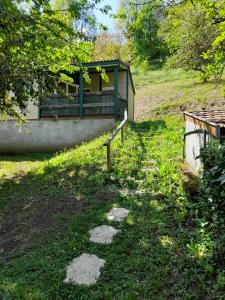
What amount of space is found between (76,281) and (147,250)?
1.24 meters

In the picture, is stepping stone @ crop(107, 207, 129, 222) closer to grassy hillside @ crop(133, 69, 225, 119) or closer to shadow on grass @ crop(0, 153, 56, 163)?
shadow on grass @ crop(0, 153, 56, 163)

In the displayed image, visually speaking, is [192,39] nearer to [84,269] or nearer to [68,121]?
[68,121]

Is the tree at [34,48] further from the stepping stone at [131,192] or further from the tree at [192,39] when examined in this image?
the tree at [192,39]

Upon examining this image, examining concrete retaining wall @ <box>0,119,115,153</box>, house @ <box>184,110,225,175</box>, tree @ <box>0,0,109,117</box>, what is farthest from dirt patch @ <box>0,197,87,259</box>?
concrete retaining wall @ <box>0,119,115,153</box>

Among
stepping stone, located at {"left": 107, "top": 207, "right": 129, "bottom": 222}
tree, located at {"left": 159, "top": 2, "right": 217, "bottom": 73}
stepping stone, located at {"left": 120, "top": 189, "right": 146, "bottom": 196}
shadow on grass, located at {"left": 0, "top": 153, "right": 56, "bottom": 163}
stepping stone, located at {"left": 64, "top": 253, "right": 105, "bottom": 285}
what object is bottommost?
stepping stone, located at {"left": 64, "top": 253, "right": 105, "bottom": 285}

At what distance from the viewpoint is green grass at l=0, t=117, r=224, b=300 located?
435 centimetres

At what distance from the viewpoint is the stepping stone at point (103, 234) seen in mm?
5602

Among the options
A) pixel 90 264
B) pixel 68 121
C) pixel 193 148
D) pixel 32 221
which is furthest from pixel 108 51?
pixel 90 264

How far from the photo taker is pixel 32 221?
6.71 meters

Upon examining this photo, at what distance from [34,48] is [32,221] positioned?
552cm

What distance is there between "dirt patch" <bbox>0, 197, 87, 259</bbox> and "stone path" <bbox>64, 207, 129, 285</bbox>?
0.82 meters

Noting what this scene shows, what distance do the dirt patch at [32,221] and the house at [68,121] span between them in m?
8.92

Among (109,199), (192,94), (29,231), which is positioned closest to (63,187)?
(109,199)

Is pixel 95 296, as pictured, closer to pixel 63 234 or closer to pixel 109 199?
pixel 63 234
